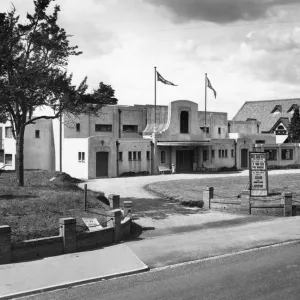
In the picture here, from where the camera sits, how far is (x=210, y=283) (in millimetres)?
11023

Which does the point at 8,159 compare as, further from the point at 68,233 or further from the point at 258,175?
the point at 68,233

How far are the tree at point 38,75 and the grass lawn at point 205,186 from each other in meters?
7.64

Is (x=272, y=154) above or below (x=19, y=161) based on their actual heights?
above

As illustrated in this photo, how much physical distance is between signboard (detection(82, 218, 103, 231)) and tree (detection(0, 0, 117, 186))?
361 inches

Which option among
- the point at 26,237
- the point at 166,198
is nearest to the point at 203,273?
the point at 26,237

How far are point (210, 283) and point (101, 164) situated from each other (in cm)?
2970

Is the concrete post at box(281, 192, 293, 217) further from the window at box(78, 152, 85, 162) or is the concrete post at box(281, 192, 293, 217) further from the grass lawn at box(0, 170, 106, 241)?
the window at box(78, 152, 85, 162)

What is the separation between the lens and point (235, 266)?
41.5 ft

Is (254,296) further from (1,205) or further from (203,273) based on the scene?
(1,205)

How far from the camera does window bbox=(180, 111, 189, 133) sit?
45531mm

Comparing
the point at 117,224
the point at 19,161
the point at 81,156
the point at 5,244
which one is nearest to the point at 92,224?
the point at 117,224

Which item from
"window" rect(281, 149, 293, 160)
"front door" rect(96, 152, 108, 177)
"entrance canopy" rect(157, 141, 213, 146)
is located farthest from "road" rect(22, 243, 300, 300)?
"window" rect(281, 149, 293, 160)

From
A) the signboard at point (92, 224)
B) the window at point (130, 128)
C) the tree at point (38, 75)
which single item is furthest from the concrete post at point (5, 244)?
the window at point (130, 128)

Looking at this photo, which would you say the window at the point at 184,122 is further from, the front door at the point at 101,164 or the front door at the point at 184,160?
the front door at the point at 101,164
